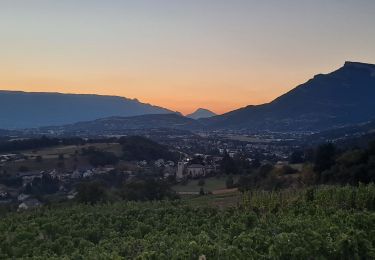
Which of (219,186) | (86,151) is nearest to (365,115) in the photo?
(86,151)

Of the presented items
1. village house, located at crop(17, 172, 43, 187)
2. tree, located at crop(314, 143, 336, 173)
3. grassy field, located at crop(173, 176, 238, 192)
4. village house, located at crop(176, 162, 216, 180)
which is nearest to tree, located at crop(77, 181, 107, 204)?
grassy field, located at crop(173, 176, 238, 192)

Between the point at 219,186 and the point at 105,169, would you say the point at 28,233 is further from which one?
the point at 105,169

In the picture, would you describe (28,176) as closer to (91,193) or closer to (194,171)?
(194,171)

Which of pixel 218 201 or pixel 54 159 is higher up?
pixel 218 201

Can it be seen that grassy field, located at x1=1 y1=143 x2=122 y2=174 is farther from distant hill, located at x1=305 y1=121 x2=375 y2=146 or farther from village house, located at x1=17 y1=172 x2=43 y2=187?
distant hill, located at x1=305 y1=121 x2=375 y2=146

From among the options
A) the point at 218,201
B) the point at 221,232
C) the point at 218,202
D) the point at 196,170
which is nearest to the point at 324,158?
the point at 218,201

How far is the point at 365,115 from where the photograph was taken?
641 feet

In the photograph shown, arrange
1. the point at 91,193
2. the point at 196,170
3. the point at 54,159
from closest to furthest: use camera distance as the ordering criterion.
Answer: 1. the point at 91,193
2. the point at 196,170
3. the point at 54,159

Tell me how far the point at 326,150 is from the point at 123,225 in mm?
25396

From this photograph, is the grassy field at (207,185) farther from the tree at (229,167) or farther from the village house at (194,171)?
the village house at (194,171)

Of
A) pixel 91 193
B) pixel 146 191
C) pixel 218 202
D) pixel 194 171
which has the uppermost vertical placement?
pixel 218 202

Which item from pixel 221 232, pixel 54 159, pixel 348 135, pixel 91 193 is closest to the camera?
pixel 221 232

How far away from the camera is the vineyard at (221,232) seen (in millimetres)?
12086

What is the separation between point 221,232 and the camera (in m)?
18.0
